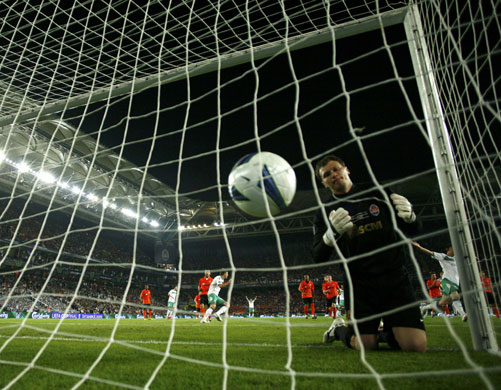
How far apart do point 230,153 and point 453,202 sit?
31.5 feet

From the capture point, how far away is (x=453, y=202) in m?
2.15

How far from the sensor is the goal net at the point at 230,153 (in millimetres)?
1807

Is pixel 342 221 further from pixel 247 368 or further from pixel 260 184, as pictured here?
pixel 247 368

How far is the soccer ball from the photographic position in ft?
7.55

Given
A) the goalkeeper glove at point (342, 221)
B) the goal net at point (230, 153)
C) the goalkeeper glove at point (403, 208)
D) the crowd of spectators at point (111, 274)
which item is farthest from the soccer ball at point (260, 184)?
the crowd of spectators at point (111, 274)

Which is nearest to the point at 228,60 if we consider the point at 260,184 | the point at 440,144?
the point at 260,184

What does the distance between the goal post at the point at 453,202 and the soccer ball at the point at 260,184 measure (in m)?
0.96

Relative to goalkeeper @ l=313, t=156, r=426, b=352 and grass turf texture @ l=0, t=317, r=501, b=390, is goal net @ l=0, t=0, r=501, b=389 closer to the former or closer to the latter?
grass turf texture @ l=0, t=317, r=501, b=390

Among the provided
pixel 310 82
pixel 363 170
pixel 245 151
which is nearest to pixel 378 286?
pixel 310 82

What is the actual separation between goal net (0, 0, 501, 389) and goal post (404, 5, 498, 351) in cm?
1

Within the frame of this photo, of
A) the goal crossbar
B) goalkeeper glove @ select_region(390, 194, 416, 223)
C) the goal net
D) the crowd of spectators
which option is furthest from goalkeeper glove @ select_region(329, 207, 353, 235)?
the crowd of spectators

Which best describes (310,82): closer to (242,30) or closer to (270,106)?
(270,106)

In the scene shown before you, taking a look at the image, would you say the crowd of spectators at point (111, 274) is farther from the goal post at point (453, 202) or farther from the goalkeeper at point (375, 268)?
the goal post at point (453, 202)

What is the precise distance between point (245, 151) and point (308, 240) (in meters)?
15.2
